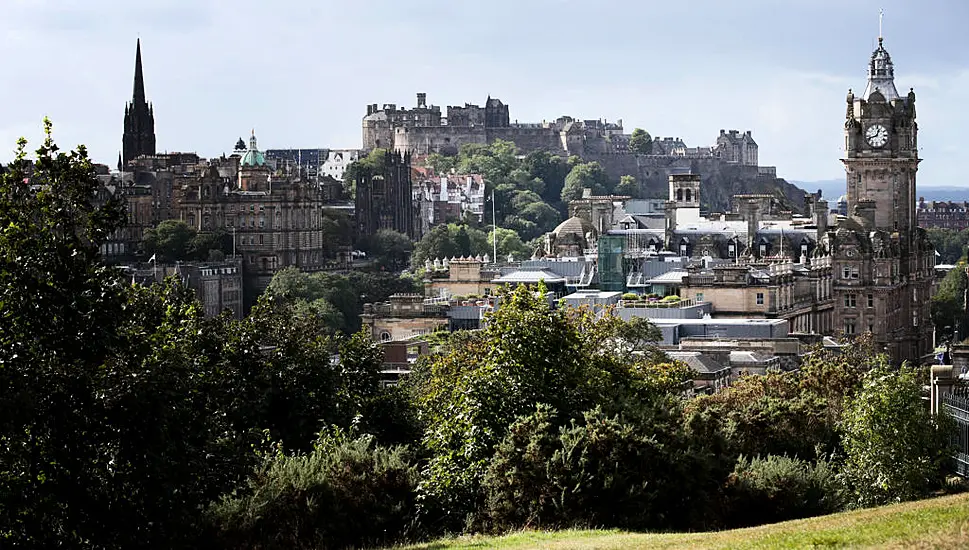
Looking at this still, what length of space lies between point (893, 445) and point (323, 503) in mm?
10299

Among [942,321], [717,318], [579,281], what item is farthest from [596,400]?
[942,321]

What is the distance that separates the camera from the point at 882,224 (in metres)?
104

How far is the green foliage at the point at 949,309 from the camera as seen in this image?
125438mm

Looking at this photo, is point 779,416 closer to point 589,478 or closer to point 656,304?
point 589,478

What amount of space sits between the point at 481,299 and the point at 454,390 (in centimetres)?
4777

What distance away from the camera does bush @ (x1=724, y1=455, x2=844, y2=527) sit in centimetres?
3769

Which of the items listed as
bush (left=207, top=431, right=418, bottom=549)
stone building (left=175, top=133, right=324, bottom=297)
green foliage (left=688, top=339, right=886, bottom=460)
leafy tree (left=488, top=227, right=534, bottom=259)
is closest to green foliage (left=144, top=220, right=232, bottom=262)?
stone building (left=175, top=133, right=324, bottom=297)

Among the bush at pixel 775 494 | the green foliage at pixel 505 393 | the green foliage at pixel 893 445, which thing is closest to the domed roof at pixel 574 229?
the green foliage at pixel 505 393

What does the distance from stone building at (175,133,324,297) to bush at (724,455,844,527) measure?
109m

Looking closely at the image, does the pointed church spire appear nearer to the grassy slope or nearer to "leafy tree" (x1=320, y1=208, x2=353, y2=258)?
"leafy tree" (x1=320, y1=208, x2=353, y2=258)

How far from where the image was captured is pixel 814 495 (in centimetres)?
3862

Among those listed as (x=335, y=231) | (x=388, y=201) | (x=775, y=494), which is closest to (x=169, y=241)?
(x=335, y=231)

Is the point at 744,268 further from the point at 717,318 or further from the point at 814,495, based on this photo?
the point at 814,495

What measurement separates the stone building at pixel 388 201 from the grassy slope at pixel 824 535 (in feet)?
457
